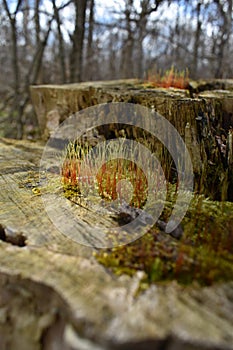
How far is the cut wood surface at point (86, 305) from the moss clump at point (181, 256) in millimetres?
57

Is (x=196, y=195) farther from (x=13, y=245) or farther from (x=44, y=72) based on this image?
(x=44, y=72)

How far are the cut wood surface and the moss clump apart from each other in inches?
2.2

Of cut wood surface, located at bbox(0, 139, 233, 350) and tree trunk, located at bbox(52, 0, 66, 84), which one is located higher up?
tree trunk, located at bbox(52, 0, 66, 84)

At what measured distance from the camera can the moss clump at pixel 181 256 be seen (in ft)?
4.15

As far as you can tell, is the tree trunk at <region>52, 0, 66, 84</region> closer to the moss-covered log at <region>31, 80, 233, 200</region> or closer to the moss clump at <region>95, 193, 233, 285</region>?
the moss-covered log at <region>31, 80, 233, 200</region>

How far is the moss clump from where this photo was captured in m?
1.26

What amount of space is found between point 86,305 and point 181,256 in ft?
1.63

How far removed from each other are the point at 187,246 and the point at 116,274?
0.43 m

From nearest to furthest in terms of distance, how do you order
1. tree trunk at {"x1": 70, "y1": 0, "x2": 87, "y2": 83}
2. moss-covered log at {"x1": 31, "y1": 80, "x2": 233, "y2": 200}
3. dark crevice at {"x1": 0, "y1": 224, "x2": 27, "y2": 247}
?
dark crevice at {"x1": 0, "y1": 224, "x2": 27, "y2": 247} < moss-covered log at {"x1": 31, "y1": 80, "x2": 233, "y2": 200} < tree trunk at {"x1": 70, "y1": 0, "x2": 87, "y2": 83}

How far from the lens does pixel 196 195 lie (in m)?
2.10

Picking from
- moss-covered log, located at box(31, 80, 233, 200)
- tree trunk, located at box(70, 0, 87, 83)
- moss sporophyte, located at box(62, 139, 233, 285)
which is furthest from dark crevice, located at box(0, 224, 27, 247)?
tree trunk, located at box(70, 0, 87, 83)

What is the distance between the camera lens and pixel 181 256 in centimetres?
128

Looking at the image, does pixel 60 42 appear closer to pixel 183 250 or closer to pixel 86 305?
pixel 183 250

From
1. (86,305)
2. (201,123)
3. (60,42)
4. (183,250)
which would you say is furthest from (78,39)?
(86,305)
